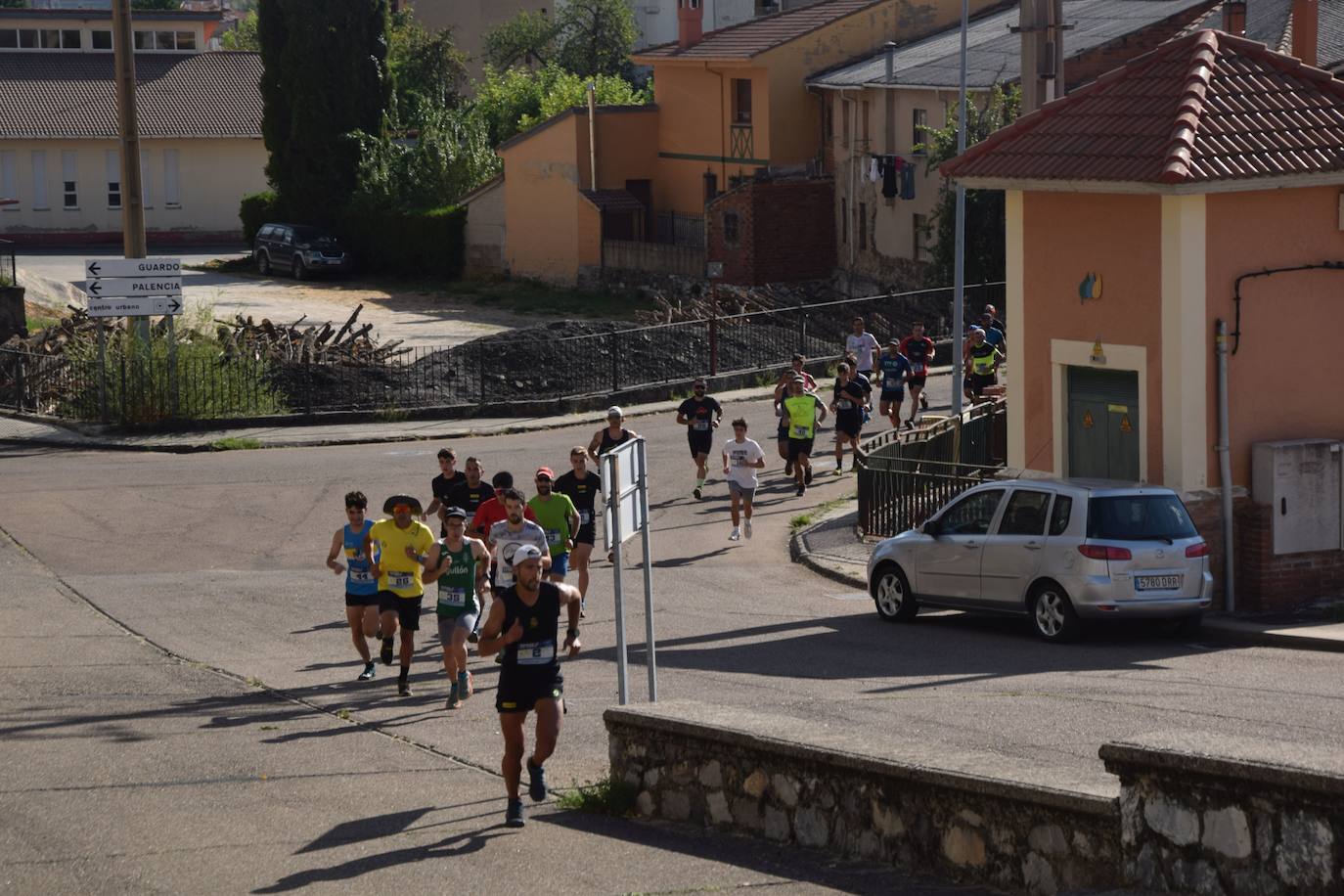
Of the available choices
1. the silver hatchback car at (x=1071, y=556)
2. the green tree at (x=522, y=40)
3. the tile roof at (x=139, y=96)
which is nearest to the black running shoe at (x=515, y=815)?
the silver hatchback car at (x=1071, y=556)

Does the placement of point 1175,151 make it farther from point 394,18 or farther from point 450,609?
point 394,18

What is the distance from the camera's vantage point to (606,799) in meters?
11.3

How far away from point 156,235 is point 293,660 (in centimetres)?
5839

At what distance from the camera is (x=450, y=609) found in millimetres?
15203

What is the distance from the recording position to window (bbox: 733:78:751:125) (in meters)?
55.3

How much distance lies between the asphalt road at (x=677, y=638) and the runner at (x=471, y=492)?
150 centimetres

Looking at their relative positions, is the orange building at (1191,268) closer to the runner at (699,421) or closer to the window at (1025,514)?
the window at (1025,514)

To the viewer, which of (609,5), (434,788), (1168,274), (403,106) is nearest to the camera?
(434,788)

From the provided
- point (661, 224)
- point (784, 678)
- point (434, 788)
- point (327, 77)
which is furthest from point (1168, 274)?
point (327, 77)

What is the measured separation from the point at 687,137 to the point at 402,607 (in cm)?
4326

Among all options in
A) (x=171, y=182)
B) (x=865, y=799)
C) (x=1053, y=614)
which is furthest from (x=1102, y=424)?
(x=171, y=182)

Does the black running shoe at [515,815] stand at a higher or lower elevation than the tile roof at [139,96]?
lower

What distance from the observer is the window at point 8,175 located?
7138 cm

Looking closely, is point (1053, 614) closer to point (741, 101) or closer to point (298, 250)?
point (741, 101)
